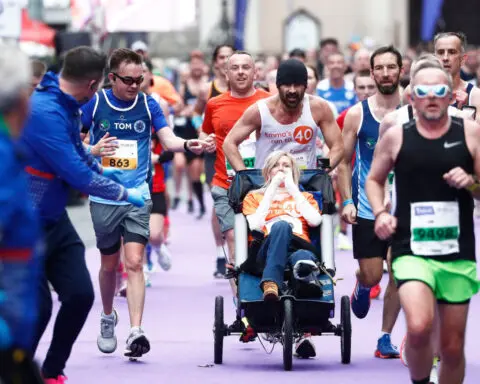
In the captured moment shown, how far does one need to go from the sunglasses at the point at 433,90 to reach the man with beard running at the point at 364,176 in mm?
2327

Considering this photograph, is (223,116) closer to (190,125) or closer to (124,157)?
(124,157)

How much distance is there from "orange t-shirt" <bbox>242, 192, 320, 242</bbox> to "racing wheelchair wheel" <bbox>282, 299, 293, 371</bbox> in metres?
0.67

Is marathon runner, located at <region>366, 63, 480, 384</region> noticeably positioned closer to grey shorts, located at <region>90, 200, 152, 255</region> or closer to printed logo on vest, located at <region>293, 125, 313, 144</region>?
grey shorts, located at <region>90, 200, 152, 255</region>

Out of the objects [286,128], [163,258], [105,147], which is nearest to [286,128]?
[286,128]

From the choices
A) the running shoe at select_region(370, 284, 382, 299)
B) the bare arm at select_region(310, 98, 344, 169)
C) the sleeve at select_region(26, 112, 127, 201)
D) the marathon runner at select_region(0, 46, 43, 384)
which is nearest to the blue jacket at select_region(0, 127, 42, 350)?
the marathon runner at select_region(0, 46, 43, 384)

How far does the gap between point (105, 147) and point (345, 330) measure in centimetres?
189

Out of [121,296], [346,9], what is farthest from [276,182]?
[346,9]

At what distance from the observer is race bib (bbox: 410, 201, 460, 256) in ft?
24.4

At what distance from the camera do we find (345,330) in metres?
9.42

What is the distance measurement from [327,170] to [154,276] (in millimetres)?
5154

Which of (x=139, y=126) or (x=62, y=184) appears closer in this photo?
(x=62, y=184)

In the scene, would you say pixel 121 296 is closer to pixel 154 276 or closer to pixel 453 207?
pixel 154 276

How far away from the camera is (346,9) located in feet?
167

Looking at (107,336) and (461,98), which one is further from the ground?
(461,98)
